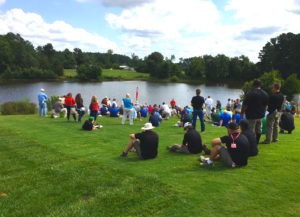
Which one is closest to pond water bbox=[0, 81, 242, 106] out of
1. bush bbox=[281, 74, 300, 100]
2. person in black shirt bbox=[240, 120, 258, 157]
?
bush bbox=[281, 74, 300, 100]

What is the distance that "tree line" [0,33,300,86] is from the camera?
78.5 metres

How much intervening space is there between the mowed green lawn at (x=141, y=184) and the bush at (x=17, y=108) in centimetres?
1607

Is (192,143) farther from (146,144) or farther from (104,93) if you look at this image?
(104,93)

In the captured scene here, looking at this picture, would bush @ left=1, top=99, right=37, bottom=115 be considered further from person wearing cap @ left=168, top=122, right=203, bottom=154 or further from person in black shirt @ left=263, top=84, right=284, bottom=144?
person in black shirt @ left=263, top=84, right=284, bottom=144

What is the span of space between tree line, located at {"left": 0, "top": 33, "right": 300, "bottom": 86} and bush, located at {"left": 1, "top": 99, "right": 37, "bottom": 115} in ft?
160

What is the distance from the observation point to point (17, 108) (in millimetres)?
23641

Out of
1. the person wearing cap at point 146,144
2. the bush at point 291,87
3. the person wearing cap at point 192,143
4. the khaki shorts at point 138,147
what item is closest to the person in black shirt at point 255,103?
the person wearing cap at point 192,143

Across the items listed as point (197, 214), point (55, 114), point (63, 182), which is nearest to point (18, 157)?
point (63, 182)

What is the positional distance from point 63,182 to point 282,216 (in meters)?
4.40

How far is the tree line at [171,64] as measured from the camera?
258 feet

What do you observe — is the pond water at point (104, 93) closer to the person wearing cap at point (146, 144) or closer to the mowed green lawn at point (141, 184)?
the mowed green lawn at point (141, 184)

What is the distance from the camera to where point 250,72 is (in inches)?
3691

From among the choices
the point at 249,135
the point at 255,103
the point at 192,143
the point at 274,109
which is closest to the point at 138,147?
the point at 192,143

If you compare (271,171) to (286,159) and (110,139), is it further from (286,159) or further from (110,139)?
(110,139)
